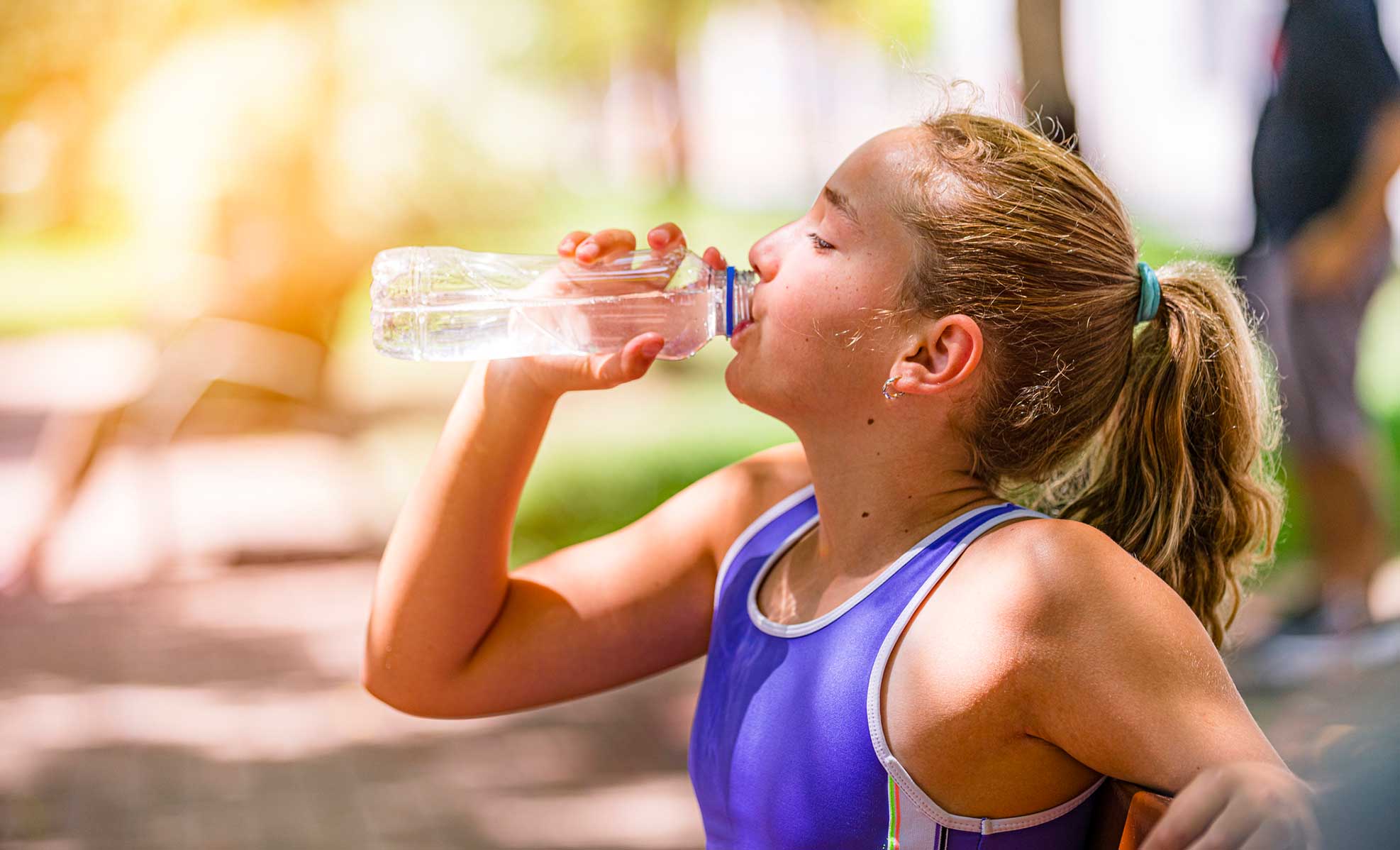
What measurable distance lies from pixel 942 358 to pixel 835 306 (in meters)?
0.14

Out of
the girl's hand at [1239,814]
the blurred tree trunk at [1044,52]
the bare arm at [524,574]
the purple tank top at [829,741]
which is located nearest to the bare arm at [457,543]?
the bare arm at [524,574]

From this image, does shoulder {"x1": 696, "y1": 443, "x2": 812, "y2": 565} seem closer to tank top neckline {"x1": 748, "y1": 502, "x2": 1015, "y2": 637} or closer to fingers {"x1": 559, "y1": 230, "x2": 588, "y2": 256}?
tank top neckline {"x1": 748, "y1": 502, "x2": 1015, "y2": 637}

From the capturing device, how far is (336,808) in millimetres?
3717

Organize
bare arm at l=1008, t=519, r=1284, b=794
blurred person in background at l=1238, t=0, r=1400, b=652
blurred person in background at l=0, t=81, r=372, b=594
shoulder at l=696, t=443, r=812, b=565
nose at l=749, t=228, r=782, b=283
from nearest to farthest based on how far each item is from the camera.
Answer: bare arm at l=1008, t=519, r=1284, b=794, nose at l=749, t=228, r=782, b=283, shoulder at l=696, t=443, r=812, b=565, blurred person in background at l=1238, t=0, r=1400, b=652, blurred person in background at l=0, t=81, r=372, b=594

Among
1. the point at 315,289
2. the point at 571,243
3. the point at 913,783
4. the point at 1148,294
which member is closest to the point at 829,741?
the point at 913,783

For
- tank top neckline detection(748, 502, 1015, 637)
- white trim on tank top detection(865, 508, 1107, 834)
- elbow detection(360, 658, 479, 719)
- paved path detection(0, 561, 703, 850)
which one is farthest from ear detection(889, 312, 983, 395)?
paved path detection(0, 561, 703, 850)

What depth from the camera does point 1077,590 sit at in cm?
129

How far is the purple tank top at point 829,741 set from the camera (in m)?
1.36

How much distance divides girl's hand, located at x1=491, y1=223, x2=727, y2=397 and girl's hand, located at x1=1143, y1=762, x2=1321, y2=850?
835 millimetres

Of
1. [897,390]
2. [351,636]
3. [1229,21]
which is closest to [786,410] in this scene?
[897,390]

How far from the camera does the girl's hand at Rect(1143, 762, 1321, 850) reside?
3.42 feet

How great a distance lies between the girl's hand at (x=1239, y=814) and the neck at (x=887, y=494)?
52cm

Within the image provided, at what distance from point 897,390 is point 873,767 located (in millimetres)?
431

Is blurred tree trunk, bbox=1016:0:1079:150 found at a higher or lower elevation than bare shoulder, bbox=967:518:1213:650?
higher
